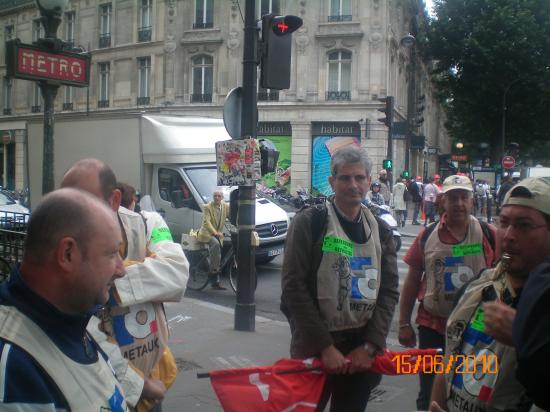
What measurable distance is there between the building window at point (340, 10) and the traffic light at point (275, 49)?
24134mm

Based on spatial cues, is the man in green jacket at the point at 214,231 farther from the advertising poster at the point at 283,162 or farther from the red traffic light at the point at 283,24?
the advertising poster at the point at 283,162

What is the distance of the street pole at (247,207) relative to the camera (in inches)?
282

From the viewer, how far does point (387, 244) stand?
327cm

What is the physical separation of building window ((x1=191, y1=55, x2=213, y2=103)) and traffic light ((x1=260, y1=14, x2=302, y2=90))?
25238 mm

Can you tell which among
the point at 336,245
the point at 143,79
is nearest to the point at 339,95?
the point at 143,79

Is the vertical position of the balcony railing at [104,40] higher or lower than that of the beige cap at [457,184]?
higher

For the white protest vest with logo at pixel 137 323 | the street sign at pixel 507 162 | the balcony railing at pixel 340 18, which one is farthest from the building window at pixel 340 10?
the white protest vest with logo at pixel 137 323

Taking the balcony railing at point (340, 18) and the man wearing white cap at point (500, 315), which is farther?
the balcony railing at point (340, 18)

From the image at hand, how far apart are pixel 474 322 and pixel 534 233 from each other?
415mm

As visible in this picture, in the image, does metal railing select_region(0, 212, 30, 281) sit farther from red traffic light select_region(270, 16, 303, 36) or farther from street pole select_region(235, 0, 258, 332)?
red traffic light select_region(270, 16, 303, 36)

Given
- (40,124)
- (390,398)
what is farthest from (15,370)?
(40,124)

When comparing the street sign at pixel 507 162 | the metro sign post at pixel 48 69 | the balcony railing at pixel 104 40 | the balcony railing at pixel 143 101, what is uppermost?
the balcony railing at pixel 104 40

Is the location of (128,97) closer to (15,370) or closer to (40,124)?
(40,124)

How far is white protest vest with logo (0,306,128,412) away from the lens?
140 centimetres
